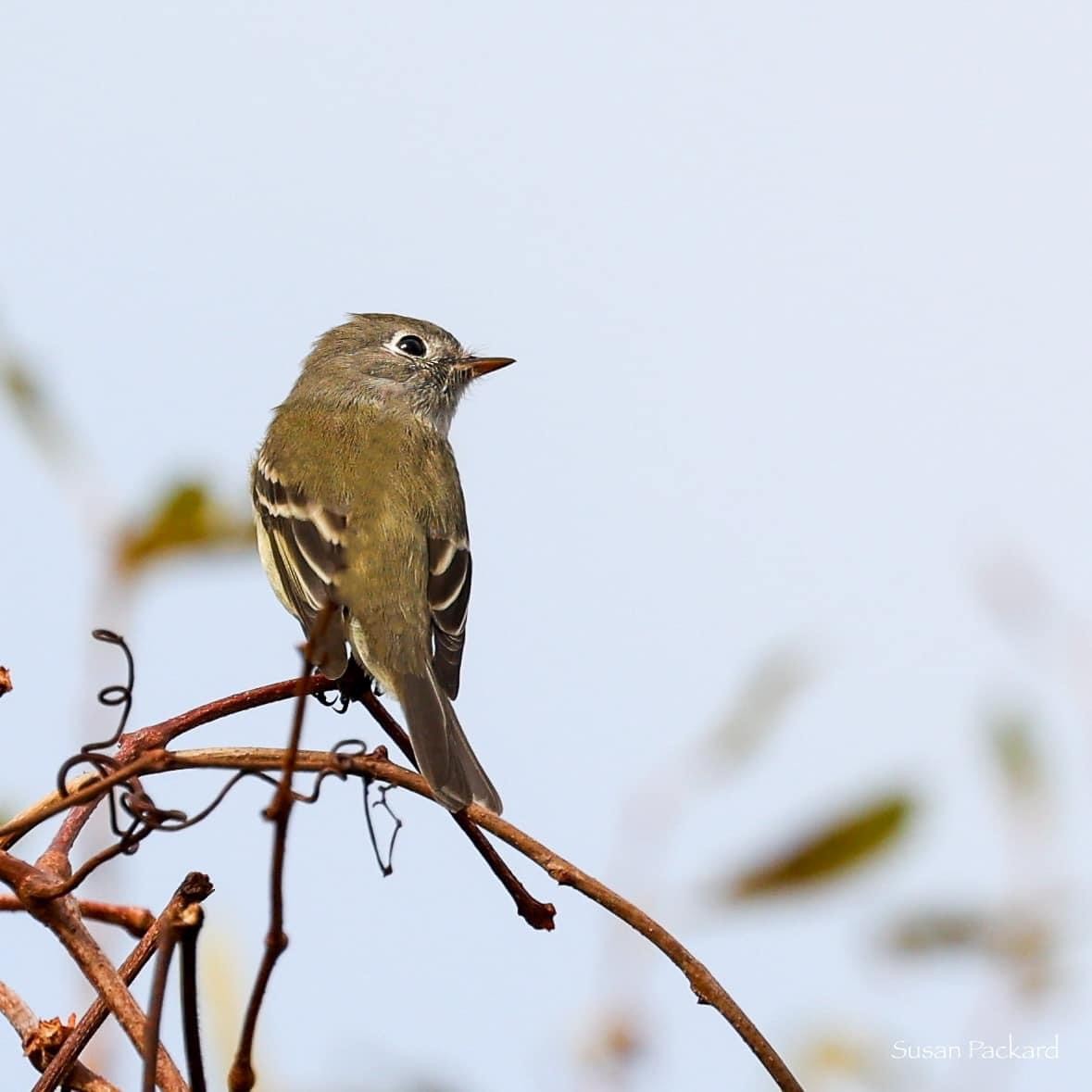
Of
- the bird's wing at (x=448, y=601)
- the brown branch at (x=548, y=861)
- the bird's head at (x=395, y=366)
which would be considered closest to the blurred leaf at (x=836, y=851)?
the brown branch at (x=548, y=861)

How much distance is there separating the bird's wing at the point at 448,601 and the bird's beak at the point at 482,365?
183 cm

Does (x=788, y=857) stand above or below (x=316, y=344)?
below

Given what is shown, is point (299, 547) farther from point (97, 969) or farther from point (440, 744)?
point (97, 969)

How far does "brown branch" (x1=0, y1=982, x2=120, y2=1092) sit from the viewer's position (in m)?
1.53

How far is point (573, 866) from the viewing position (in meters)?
1.60

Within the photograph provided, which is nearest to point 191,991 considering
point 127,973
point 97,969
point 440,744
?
point 97,969

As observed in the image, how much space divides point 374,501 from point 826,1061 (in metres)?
3.27

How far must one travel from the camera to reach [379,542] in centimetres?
465

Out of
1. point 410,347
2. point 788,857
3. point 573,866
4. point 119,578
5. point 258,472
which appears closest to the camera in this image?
point 788,857

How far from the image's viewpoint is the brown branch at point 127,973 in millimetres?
1387

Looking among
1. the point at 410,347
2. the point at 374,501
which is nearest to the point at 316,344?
the point at 410,347

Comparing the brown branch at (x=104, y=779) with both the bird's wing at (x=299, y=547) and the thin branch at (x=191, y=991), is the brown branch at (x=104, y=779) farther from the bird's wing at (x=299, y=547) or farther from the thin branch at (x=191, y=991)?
the bird's wing at (x=299, y=547)

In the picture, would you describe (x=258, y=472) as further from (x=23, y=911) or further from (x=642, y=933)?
(x=642, y=933)

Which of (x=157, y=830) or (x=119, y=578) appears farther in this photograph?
(x=119, y=578)
